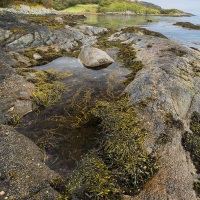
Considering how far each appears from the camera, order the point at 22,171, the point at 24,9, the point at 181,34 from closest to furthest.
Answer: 1. the point at 22,171
2. the point at 181,34
3. the point at 24,9

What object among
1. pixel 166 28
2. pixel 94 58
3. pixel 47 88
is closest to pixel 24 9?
pixel 166 28

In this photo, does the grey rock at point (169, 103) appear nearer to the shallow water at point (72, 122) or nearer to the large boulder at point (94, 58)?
the shallow water at point (72, 122)

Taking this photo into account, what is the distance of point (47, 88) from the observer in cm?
1512

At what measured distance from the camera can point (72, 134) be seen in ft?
36.0

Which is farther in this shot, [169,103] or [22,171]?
[169,103]

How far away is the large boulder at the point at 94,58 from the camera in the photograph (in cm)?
1984

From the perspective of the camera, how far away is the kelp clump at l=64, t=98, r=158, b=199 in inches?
306

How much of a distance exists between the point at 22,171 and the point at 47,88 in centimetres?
784


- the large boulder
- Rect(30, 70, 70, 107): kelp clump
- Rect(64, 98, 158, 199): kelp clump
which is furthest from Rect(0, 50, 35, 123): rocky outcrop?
the large boulder

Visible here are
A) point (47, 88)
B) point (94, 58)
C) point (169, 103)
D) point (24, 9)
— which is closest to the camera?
point (169, 103)

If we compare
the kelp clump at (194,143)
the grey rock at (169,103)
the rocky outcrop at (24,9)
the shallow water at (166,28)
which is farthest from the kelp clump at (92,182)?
the rocky outcrop at (24,9)

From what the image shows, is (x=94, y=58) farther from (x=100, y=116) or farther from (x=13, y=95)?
(x=100, y=116)

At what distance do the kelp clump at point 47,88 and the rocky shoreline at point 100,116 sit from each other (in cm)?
7

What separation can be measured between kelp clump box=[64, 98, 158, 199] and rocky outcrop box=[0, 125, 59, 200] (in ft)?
3.11
